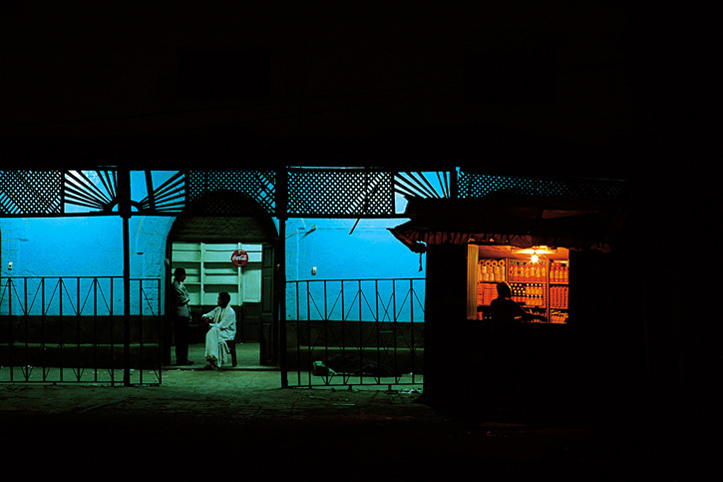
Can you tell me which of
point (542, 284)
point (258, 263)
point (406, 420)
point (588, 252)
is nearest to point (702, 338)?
point (588, 252)

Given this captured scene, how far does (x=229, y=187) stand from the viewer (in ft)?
31.3

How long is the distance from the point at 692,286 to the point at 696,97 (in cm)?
348

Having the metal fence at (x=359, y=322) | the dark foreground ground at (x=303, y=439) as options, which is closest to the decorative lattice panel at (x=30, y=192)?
the dark foreground ground at (x=303, y=439)

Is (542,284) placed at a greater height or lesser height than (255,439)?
greater

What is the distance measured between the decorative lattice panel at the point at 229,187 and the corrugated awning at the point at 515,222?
8.46 feet

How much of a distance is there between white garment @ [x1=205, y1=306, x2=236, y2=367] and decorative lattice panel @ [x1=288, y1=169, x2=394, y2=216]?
11.6 ft

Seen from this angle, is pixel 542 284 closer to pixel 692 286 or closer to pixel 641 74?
pixel 692 286

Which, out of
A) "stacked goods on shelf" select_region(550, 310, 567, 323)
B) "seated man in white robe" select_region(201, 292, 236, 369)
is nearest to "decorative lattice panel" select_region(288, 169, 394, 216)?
"stacked goods on shelf" select_region(550, 310, 567, 323)

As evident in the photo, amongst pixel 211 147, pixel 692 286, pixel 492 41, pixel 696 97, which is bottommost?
pixel 692 286

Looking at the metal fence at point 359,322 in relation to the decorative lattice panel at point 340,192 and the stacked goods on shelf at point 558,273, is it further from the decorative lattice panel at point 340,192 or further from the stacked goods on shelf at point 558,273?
the stacked goods on shelf at point 558,273

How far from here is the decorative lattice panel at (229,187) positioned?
31.1 feet

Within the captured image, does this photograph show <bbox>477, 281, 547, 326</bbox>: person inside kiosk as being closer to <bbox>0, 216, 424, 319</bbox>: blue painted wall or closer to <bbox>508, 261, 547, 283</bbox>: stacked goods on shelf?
<bbox>508, 261, 547, 283</bbox>: stacked goods on shelf

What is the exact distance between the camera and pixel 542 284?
10.1 metres

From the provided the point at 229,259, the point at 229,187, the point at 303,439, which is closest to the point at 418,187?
the point at 229,187
